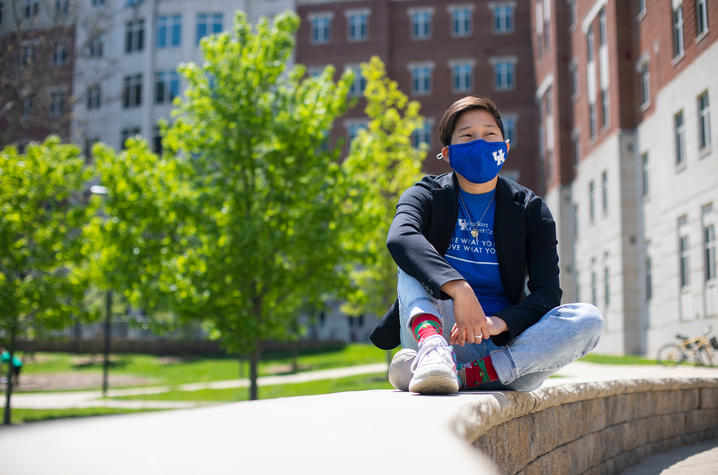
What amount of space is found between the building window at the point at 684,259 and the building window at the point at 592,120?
9276mm

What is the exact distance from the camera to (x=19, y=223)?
18.1 metres

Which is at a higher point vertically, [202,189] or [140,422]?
[202,189]

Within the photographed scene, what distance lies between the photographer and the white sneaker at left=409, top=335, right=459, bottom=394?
3041 millimetres

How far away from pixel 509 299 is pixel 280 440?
2.20m

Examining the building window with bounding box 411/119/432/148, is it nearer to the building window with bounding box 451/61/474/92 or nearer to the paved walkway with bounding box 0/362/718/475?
the building window with bounding box 451/61/474/92

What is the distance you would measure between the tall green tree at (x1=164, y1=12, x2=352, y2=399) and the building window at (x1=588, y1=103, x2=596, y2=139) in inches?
587

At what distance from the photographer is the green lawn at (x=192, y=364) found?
25.8 m

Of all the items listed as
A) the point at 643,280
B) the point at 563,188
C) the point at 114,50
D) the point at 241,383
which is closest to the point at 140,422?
the point at 241,383

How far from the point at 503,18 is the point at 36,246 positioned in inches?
1223

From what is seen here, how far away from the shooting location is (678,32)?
17016mm

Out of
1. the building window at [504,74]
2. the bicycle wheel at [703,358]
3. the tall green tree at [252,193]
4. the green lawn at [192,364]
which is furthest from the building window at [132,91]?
the bicycle wheel at [703,358]

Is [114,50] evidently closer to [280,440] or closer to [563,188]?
[563,188]

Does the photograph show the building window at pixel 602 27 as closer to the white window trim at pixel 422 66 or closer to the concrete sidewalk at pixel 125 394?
the concrete sidewalk at pixel 125 394

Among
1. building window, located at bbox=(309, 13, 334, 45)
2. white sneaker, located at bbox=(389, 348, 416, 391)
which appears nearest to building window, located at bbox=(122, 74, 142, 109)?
building window, located at bbox=(309, 13, 334, 45)
